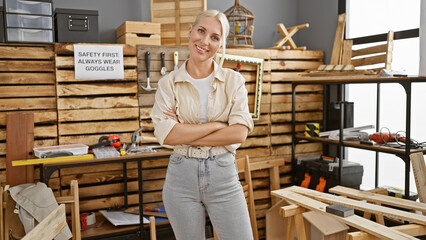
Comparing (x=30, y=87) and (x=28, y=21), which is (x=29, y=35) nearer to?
(x=28, y=21)

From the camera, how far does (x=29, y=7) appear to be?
128 inches

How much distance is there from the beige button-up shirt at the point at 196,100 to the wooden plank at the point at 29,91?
1.84 m

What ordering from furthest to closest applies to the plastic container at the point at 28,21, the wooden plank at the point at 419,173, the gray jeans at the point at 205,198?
the plastic container at the point at 28,21 → the wooden plank at the point at 419,173 → the gray jeans at the point at 205,198

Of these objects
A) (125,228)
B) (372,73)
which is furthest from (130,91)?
(372,73)

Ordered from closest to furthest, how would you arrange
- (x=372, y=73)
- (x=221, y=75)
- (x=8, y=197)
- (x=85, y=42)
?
(x=221, y=75), (x=8, y=197), (x=372, y=73), (x=85, y=42)

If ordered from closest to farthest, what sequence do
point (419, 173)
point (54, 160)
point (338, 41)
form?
point (419, 173), point (54, 160), point (338, 41)

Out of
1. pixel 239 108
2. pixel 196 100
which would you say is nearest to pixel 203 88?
pixel 196 100

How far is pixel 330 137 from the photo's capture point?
3.67m

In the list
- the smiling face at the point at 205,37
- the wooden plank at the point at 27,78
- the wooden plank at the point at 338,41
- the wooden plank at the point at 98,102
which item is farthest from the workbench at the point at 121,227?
the wooden plank at the point at 338,41

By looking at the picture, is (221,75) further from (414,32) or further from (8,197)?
(414,32)

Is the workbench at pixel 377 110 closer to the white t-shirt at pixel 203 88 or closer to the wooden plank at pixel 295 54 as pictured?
the wooden plank at pixel 295 54

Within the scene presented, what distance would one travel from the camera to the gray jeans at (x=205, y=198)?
6.13ft

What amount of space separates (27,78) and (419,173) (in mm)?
2997

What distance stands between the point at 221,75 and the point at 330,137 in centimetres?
199
